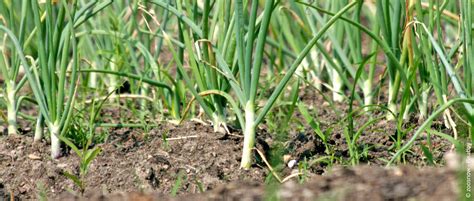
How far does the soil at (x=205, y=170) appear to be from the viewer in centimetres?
273

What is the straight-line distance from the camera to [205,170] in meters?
3.24

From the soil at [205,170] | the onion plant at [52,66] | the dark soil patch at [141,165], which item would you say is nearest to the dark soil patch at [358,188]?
the soil at [205,170]

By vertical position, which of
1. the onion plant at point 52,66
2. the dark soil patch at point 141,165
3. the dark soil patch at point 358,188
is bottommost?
the dark soil patch at point 141,165

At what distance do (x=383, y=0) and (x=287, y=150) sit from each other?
28.0 inches

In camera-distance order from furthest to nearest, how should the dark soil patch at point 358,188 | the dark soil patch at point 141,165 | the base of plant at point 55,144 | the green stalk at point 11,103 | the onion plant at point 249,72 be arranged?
the green stalk at point 11,103, the base of plant at point 55,144, the dark soil patch at point 141,165, the onion plant at point 249,72, the dark soil patch at point 358,188

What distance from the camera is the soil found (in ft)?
8.96

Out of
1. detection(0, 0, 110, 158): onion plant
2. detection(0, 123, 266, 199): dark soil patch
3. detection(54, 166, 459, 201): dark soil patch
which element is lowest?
detection(0, 123, 266, 199): dark soil patch

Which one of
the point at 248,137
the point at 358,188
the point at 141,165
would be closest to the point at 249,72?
the point at 248,137

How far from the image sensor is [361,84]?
13.7 ft

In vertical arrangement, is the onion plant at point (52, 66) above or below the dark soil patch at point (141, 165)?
above

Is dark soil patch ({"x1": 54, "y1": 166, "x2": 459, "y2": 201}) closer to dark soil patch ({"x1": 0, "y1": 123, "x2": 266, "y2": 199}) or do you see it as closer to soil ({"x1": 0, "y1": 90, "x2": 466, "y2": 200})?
soil ({"x1": 0, "y1": 90, "x2": 466, "y2": 200})

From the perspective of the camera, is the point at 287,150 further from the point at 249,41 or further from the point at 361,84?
the point at 361,84

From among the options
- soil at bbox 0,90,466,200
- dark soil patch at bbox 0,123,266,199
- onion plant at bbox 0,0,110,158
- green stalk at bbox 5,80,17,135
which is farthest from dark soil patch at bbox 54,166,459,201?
green stalk at bbox 5,80,17,135

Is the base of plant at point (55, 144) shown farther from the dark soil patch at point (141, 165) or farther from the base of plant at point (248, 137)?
the base of plant at point (248, 137)
